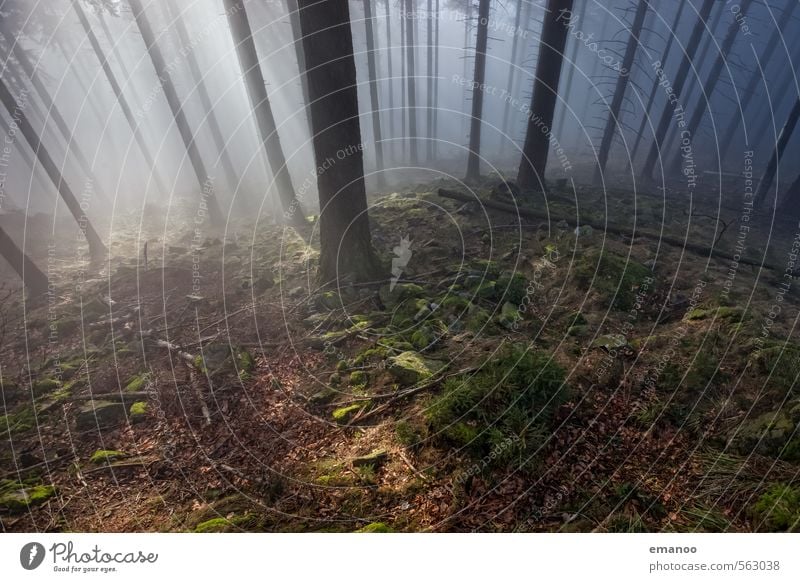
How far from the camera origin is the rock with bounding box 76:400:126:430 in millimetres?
5805

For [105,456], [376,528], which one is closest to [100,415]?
[105,456]

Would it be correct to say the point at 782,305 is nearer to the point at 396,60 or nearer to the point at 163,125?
the point at 163,125

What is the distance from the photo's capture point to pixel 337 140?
7.54 meters

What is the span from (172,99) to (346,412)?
22.4 metres

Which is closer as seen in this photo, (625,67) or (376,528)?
(376,528)

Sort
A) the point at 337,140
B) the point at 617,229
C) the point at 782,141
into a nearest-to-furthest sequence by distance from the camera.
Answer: the point at 337,140 → the point at 617,229 → the point at 782,141

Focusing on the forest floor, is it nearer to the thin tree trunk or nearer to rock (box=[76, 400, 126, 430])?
rock (box=[76, 400, 126, 430])

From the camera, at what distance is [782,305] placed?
714 centimetres

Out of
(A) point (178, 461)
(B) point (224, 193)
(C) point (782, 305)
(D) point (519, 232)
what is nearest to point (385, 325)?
(A) point (178, 461)

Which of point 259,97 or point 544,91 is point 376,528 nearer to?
point 544,91

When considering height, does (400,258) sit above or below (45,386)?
above

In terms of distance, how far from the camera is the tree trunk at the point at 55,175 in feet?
46.0
